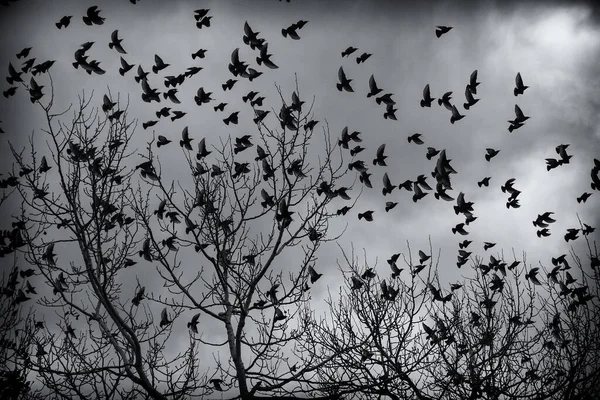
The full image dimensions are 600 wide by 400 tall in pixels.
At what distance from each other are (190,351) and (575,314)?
31.3 ft

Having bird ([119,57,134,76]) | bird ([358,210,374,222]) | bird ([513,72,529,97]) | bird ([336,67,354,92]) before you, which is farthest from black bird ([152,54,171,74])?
bird ([513,72,529,97])

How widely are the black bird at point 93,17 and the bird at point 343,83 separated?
4.48 metres

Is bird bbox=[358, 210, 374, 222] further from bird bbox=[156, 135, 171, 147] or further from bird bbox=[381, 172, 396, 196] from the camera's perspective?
bird bbox=[156, 135, 171, 147]

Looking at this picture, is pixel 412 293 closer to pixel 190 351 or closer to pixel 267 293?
pixel 267 293

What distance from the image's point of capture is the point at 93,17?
7.89 meters

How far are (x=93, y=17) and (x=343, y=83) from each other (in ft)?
15.4

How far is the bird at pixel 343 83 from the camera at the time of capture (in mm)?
9219

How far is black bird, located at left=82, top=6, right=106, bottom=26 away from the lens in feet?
25.5

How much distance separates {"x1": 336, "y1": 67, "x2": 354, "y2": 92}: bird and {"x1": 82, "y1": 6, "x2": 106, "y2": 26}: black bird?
448cm

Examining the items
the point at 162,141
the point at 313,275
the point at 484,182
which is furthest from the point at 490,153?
the point at 162,141

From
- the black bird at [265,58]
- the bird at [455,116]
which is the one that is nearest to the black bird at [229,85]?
the black bird at [265,58]

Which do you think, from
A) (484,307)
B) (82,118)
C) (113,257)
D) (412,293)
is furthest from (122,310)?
(484,307)

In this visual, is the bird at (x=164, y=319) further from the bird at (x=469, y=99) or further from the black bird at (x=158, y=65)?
the bird at (x=469, y=99)

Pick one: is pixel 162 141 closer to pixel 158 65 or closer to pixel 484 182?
pixel 158 65
